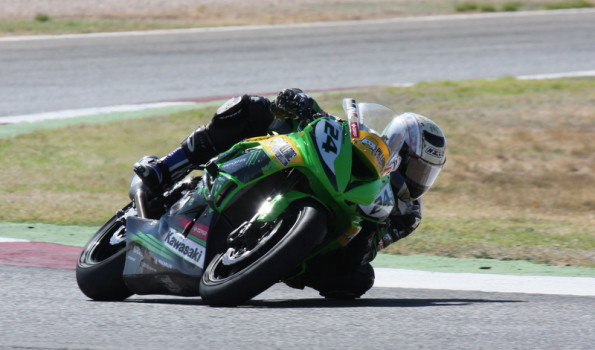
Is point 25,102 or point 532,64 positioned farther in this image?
point 532,64

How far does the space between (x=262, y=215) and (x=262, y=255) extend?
0.20 metres

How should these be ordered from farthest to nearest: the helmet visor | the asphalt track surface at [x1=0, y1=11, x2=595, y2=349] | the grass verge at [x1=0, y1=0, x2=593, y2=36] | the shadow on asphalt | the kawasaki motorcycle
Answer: the grass verge at [x1=0, y1=0, x2=593, y2=36] < the helmet visor < the shadow on asphalt < the kawasaki motorcycle < the asphalt track surface at [x1=0, y1=11, x2=595, y2=349]

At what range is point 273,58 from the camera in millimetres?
18359

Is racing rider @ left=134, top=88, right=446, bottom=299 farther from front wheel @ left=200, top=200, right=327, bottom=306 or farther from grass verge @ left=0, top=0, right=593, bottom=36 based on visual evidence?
grass verge @ left=0, top=0, right=593, bottom=36

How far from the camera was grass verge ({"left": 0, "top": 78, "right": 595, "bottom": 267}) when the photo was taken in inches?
321

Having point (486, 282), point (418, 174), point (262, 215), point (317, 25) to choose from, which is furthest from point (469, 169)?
point (317, 25)

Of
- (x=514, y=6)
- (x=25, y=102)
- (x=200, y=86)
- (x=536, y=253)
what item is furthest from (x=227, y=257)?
(x=514, y=6)

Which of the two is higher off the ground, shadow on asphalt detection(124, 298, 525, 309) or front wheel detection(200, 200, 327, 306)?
front wheel detection(200, 200, 327, 306)

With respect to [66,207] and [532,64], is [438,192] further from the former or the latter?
[532,64]

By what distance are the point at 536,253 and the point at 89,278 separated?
10.3 feet

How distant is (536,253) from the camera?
738 cm

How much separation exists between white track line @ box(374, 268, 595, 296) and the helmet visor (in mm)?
608

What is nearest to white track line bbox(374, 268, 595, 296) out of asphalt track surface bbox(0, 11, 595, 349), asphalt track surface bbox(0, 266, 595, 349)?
asphalt track surface bbox(0, 11, 595, 349)

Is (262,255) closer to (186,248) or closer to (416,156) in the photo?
(186,248)
